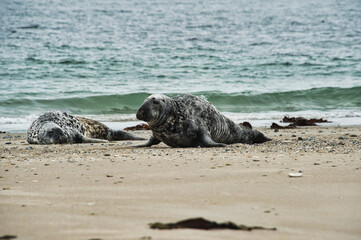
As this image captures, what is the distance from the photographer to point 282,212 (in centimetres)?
291

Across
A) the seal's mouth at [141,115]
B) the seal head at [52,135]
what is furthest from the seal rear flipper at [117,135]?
the seal's mouth at [141,115]

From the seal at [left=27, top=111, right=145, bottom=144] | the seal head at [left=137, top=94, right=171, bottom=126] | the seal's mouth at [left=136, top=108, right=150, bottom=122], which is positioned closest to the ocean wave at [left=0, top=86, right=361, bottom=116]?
the seal at [left=27, top=111, right=145, bottom=144]

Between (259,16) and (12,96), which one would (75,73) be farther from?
(259,16)

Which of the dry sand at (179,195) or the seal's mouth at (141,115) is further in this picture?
the seal's mouth at (141,115)

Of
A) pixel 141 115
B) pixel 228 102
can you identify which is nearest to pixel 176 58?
pixel 228 102

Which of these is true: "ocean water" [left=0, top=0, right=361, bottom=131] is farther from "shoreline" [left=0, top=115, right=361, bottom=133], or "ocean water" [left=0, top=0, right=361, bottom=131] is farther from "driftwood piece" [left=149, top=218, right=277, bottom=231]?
"driftwood piece" [left=149, top=218, right=277, bottom=231]

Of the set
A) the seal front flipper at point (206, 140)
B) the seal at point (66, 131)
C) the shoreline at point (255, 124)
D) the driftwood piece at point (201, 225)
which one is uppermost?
the driftwood piece at point (201, 225)

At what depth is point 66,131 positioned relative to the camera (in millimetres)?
9094

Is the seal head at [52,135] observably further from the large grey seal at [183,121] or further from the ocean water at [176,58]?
the ocean water at [176,58]

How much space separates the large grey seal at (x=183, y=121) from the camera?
697cm

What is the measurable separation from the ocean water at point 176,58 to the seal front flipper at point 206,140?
5.58 metres

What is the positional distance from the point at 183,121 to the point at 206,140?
18.5 inches

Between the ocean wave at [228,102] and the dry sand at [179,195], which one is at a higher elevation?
the dry sand at [179,195]

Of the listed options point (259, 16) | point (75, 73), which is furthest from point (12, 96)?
point (259, 16)
